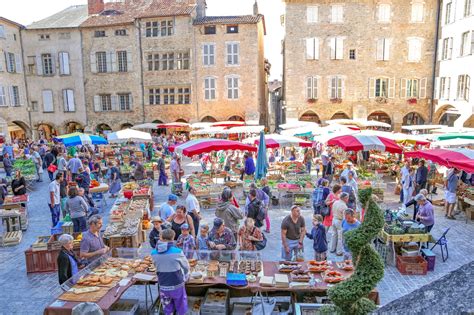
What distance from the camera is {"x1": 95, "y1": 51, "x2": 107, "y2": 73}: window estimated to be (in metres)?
32.3

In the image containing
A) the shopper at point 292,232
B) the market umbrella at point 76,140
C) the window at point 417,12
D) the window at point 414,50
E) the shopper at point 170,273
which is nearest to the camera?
the shopper at point 170,273

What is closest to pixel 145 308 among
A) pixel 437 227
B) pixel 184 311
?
pixel 184 311

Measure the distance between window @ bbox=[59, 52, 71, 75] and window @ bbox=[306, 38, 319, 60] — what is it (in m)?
20.6

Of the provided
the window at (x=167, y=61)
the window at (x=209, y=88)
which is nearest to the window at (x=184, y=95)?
the window at (x=209, y=88)

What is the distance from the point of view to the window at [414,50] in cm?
2912

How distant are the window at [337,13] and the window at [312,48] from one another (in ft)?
6.64

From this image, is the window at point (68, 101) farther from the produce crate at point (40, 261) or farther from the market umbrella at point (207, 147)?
the produce crate at point (40, 261)

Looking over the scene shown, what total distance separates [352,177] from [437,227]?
2.74 metres

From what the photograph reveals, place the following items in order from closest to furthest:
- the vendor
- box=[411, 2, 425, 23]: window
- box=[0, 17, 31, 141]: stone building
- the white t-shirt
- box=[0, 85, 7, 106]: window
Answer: the vendor, the white t-shirt, box=[411, 2, 425, 23]: window, box=[0, 85, 7, 106]: window, box=[0, 17, 31, 141]: stone building

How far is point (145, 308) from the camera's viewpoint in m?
6.64

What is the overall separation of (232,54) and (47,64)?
54.4 ft

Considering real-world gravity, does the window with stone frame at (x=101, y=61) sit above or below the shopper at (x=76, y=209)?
above

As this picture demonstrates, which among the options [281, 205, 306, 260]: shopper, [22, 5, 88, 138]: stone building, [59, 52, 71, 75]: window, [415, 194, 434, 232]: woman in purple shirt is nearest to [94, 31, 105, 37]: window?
[22, 5, 88, 138]: stone building

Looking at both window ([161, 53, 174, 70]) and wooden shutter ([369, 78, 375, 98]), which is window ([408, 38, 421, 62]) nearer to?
wooden shutter ([369, 78, 375, 98])
